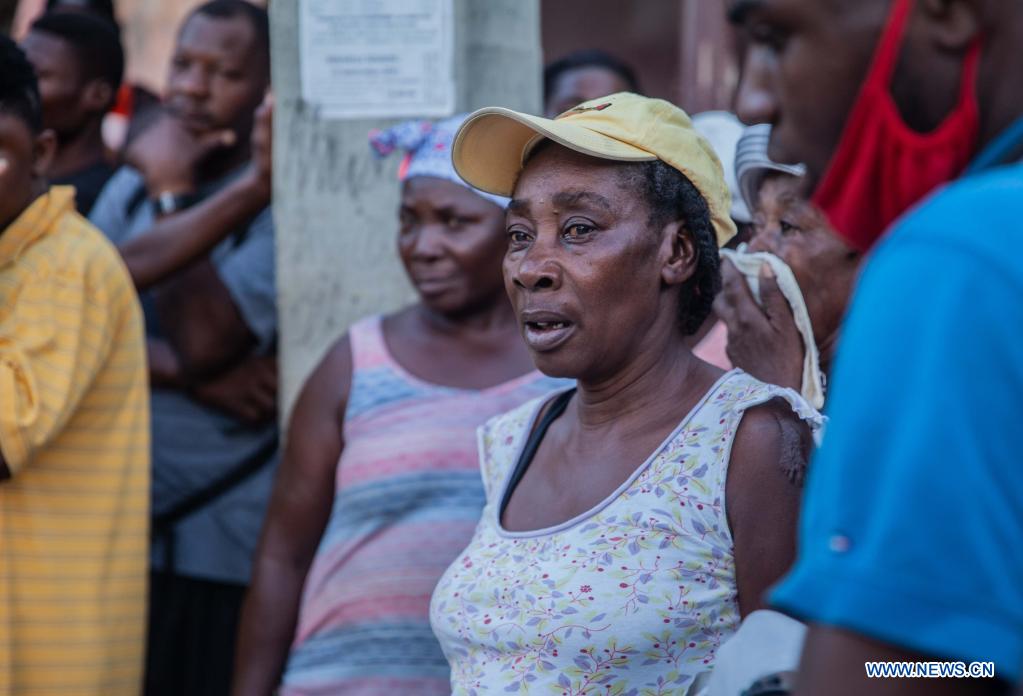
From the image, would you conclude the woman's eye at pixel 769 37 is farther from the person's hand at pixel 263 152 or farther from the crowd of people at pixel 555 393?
the person's hand at pixel 263 152

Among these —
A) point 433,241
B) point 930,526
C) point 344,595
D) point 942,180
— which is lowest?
point 344,595

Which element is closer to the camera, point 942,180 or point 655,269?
point 942,180

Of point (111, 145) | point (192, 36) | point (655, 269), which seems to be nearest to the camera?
point (655, 269)

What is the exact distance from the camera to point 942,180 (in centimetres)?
136

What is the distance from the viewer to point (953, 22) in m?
1.29

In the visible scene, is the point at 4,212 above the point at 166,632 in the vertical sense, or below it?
above

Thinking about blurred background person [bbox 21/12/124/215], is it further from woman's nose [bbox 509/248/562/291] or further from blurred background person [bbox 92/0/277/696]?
woman's nose [bbox 509/248/562/291]

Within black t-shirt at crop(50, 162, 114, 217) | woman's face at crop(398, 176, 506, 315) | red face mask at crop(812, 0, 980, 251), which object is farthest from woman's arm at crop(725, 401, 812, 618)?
black t-shirt at crop(50, 162, 114, 217)

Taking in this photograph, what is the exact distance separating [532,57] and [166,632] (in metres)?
2.19

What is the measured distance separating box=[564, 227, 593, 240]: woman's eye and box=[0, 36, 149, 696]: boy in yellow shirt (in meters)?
1.29

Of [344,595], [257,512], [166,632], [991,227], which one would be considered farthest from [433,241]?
[991,227]

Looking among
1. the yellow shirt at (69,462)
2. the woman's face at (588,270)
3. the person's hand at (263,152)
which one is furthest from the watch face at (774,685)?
the person's hand at (263,152)

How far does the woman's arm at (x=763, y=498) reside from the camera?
211cm

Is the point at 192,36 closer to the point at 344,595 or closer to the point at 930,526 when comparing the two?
the point at 344,595
